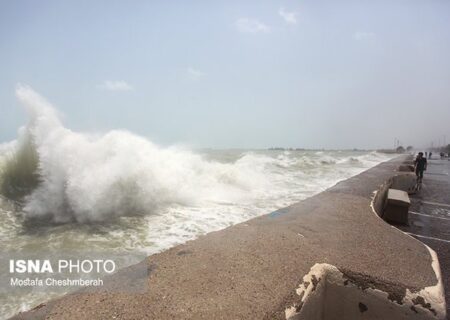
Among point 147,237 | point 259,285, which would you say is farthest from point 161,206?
point 259,285

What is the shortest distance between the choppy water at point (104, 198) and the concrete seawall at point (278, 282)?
1.80m

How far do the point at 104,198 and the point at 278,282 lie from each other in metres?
5.61

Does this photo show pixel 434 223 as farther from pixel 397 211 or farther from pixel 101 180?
pixel 101 180

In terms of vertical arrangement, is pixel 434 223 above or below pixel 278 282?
below

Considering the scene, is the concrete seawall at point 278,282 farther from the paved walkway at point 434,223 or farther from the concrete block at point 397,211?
the concrete block at point 397,211

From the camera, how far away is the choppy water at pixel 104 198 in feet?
17.5

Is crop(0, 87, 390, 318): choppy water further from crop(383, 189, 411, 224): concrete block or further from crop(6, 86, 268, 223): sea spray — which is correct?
crop(383, 189, 411, 224): concrete block

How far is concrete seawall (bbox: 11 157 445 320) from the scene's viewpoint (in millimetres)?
2238

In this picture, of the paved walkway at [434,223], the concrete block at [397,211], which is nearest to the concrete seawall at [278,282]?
the paved walkway at [434,223]

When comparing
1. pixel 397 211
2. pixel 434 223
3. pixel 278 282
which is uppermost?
pixel 278 282

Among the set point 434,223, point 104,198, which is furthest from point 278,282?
point 434,223

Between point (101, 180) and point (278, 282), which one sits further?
point (101, 180)

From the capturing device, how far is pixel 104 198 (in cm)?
715

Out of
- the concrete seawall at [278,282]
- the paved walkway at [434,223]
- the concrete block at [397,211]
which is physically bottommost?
the paved walkway at [434,223]
